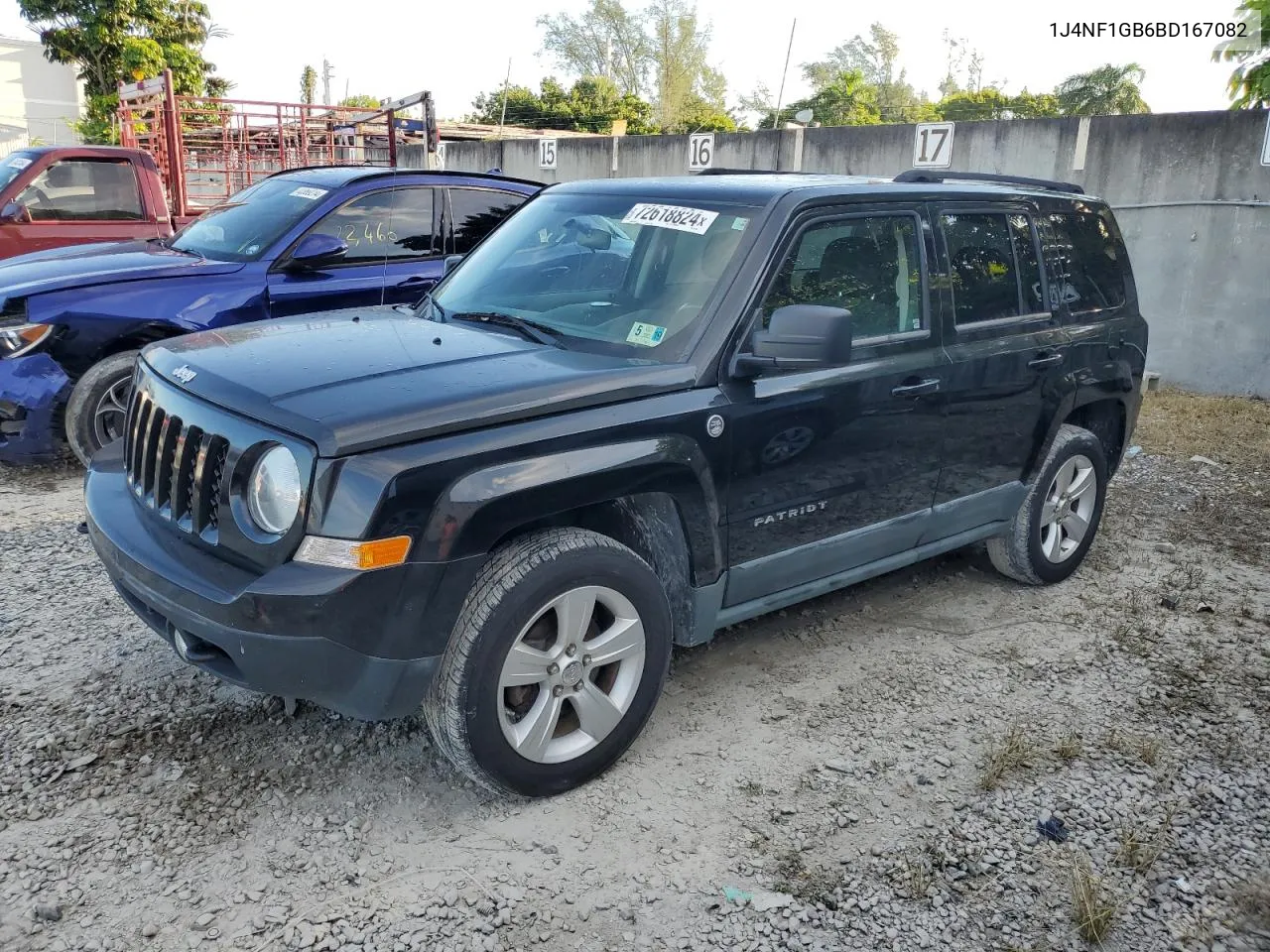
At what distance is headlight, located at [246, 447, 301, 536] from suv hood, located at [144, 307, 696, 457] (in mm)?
104

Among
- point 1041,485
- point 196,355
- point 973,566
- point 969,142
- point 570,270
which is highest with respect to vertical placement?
point 969,142

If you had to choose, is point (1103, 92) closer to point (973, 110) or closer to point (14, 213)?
point (973, 110)

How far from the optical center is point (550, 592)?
2.98 m

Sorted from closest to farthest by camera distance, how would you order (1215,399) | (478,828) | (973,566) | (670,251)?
(478,828)
(670,251)
(973,566)
(1215,399)

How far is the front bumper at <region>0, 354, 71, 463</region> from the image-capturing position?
18.6ft

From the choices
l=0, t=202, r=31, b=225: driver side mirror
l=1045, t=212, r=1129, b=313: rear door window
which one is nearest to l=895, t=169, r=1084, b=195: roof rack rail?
l=1045, t=212, r=1129, b=313: rear door window

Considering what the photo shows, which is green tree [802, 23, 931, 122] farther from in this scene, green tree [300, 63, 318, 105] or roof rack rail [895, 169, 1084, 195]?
roof rack rail [895, 169, 1084, 195]

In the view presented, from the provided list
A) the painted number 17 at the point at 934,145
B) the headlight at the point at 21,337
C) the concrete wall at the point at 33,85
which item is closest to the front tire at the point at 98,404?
the headlight at the point at 21,337

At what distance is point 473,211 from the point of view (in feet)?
23.6

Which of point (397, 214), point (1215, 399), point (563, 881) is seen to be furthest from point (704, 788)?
point (1215, 399)

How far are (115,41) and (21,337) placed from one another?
1046 inches

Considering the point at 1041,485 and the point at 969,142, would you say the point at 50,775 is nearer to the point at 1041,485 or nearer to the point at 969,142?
the point at 1041,485

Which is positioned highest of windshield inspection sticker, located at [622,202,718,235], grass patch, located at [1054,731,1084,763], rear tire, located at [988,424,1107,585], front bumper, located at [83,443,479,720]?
windshield inspection sticker, located at [622,202,718,235]

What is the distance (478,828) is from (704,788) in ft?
2.40
